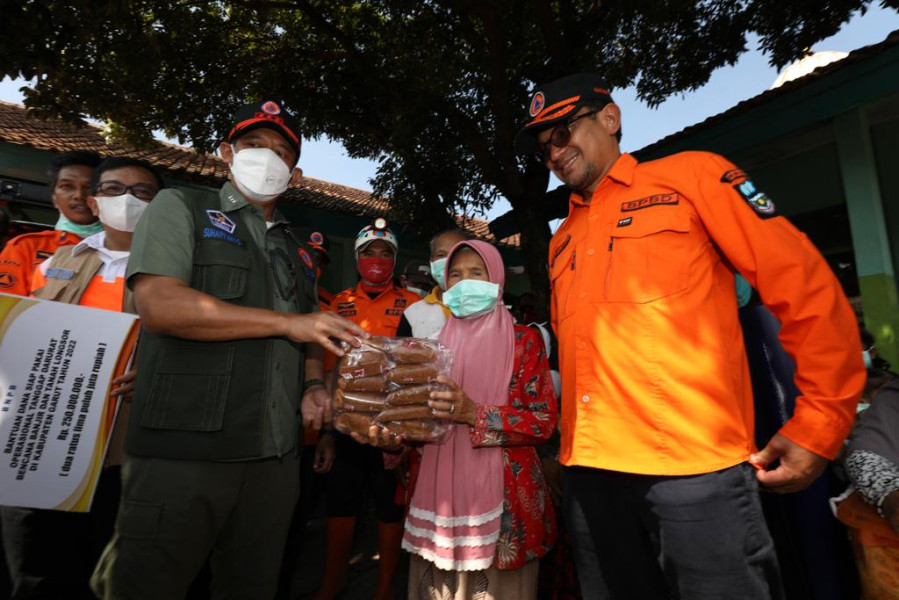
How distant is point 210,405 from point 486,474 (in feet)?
4.22

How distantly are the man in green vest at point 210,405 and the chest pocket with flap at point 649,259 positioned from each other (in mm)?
1019

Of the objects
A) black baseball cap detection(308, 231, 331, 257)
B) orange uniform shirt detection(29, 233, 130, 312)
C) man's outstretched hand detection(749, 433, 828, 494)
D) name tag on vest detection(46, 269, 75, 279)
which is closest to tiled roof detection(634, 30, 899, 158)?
black baseball cap detection(308, 231, 331, 257)

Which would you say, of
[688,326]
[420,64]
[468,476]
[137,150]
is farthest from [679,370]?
[137,150]

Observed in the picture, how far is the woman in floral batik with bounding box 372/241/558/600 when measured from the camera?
7.32 feet

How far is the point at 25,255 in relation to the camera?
3.03m

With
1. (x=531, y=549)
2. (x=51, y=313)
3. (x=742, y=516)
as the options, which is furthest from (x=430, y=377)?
(x=51, y=313)

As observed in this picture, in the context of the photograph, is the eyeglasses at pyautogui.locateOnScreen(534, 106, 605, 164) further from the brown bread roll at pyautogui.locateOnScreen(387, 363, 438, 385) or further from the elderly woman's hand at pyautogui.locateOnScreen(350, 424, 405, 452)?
the elderly woman's hand at pyautogui.locateOnScreen(350, 424, 405, 452)

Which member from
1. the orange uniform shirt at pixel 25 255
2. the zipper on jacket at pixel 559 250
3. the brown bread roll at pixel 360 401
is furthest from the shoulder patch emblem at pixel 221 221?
the orange uniform shirt at pixel 25 255

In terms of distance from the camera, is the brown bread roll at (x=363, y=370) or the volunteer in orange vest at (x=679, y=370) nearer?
the volunteer in orange vest at (x=679, y=370)

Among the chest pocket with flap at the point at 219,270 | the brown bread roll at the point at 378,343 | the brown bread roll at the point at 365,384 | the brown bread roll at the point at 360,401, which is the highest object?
the chest pocket with flap at the point at 219,270

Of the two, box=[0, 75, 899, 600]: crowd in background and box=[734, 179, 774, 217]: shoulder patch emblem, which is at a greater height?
box=[734, 179, 774, 217]: shoulder patch emblem

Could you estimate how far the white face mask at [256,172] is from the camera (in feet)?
7.47

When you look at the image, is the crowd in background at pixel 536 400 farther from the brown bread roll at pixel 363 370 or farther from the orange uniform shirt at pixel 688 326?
the brown bread roll at pixel 363 370

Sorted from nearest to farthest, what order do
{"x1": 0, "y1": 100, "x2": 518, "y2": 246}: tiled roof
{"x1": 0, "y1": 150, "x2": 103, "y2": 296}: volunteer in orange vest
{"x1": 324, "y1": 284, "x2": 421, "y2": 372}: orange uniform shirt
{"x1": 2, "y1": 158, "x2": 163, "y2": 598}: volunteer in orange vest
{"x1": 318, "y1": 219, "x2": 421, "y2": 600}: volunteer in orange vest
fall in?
{"x1": 2, "y1": 158, "x2": 163, "y2": 598}: volunteer in orange vest
{"x1": 0, "y1": 150, "x2": 103, "y2": 296}: volunteer in orange vest
{"x1": 318, "y1": 219, "x2": 421, "y2": 600}: volunteer in orange vest
{"x1": 324, "y1": 284, "x2": 421, "y2": 372}: orange uniform shirt
{"x1": 0, "y1": 100, "x2": 518, "y2": 246}: tiled roof
